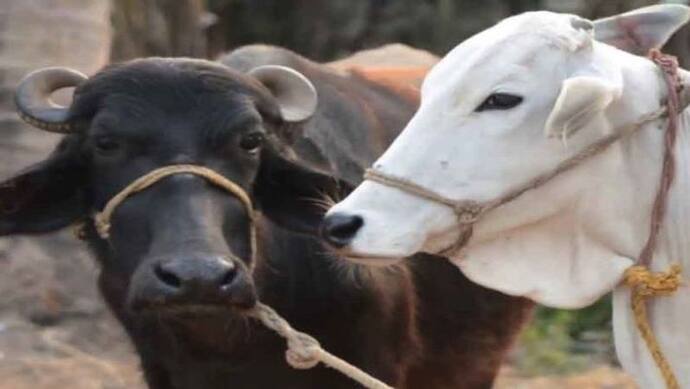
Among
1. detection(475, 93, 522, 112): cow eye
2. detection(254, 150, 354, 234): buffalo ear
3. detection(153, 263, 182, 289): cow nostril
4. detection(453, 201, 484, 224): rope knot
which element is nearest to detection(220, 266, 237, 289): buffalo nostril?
detection(153, 263, 182, 289): cow nostril

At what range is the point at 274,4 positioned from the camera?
15.4 m

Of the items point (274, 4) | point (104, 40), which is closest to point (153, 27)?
point (104, 40)

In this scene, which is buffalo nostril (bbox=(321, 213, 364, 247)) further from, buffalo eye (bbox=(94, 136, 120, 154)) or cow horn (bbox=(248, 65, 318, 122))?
cow horn (bbox=(248, 65, 318, 122))

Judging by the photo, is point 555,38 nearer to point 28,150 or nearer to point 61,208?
point 61,208

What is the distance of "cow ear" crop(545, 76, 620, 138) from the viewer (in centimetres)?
397

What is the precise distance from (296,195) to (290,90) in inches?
12.7

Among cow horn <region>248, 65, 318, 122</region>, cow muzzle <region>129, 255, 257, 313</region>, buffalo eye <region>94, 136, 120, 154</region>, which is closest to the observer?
cow muzzle <region>129, 255, 257, 313</region>

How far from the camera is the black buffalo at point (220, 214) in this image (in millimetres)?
4992

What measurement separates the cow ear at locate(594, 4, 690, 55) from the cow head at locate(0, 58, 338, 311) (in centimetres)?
106

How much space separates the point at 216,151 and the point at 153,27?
479cm

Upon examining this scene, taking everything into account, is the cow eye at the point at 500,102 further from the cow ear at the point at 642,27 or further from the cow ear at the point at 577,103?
the cow ear at the point at 642,27

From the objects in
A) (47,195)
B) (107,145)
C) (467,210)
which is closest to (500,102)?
(467,210)

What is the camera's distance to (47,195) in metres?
5.47

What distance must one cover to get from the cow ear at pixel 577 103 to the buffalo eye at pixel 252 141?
4.56 ft
